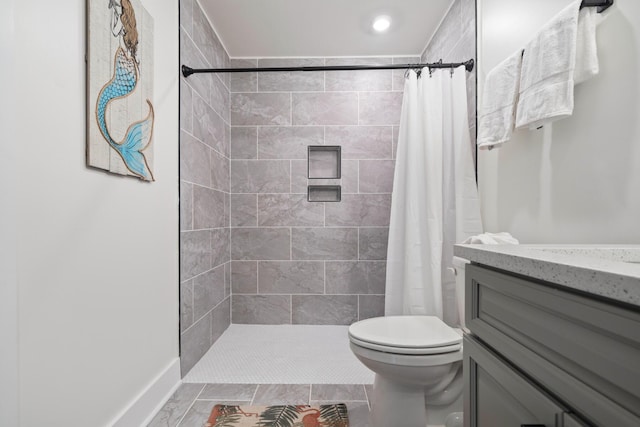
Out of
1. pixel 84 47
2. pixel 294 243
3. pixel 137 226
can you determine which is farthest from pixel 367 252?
pixel 84 47

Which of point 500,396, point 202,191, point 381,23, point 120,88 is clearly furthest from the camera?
point 381,23

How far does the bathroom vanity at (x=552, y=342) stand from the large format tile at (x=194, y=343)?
63.7 inches

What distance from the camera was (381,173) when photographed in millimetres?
2637

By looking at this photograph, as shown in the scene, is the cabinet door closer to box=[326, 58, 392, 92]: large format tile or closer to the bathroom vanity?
the bathroom vanity

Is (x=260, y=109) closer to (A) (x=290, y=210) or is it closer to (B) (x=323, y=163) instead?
(B) (x=323, y=163)

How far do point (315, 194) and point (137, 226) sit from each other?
61.3 inches

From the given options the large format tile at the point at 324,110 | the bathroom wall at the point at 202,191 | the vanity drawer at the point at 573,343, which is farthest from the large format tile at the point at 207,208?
the vanity drawer at the point at 573,343

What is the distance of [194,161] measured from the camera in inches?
76.7

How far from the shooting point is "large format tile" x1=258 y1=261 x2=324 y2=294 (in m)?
2.66

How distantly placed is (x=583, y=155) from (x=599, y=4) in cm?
49

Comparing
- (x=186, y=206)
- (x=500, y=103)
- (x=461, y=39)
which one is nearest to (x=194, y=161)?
(x=186, y=206)

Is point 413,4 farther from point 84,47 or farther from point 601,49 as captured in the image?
point 84,47

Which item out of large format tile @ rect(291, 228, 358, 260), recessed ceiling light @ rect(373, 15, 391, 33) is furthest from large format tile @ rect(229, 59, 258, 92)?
large format tile @ rect(291, 228, 358, 260)

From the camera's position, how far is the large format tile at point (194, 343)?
5.86 ft
